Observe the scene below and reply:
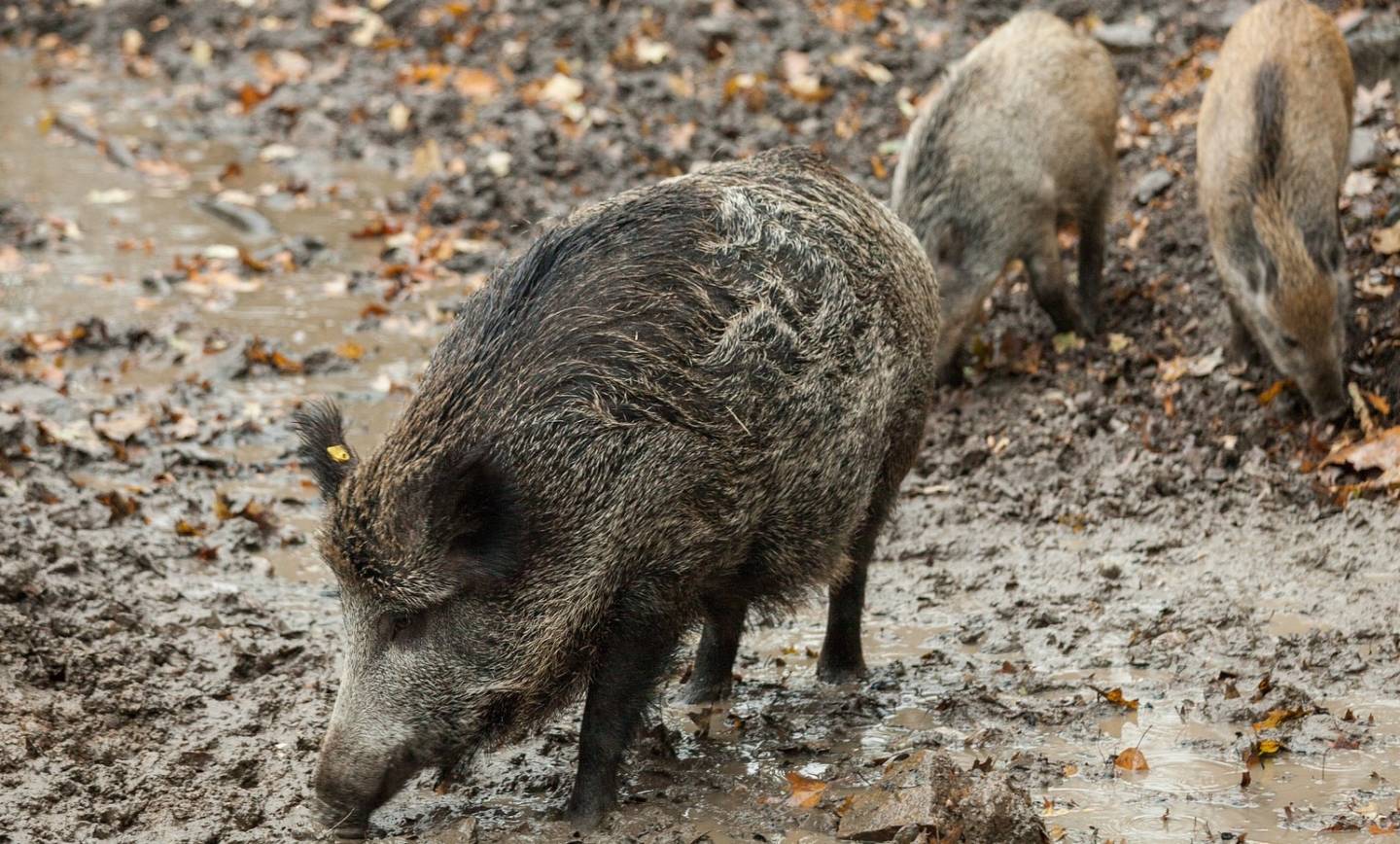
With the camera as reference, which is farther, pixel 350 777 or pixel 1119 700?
pixel 1119 700

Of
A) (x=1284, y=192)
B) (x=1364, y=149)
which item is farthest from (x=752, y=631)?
(x=1364, y=149)

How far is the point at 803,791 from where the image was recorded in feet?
14.9

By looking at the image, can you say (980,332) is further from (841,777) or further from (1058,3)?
(841,777)

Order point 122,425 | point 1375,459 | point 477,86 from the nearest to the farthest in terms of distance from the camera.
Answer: point 1375,459
point 122,425
point 477,86

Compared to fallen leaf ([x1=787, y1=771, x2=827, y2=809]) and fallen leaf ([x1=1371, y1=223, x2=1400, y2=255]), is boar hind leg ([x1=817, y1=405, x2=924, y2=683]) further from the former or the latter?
fallen leaf ([x1=1371, y1=223, x2=1400, y2=255])

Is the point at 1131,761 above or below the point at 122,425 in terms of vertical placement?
above

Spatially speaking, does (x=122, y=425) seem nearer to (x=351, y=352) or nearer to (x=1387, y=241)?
(x=351, y=352)

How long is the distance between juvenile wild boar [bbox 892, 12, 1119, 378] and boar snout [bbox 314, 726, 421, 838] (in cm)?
470

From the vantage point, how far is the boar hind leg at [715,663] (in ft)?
17.1

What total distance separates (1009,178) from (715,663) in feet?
13.7

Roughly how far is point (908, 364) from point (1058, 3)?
6991mm

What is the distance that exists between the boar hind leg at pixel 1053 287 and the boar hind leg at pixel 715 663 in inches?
151

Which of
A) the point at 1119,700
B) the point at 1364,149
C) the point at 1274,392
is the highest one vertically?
the point at 1364,149

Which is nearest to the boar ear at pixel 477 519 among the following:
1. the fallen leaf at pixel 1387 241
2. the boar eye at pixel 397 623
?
the boar eye at pixel 397 623
